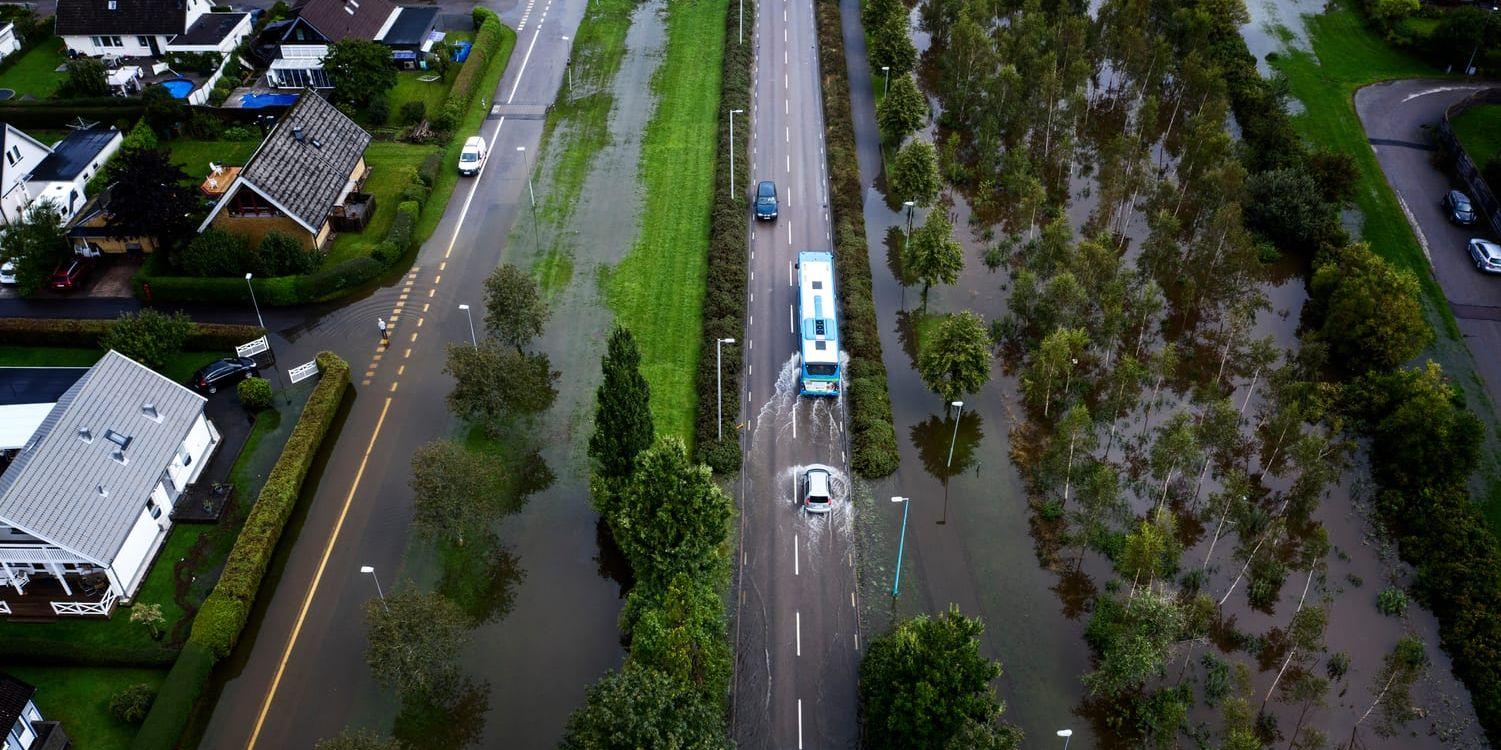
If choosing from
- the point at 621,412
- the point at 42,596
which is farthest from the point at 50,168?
the point at 621,412

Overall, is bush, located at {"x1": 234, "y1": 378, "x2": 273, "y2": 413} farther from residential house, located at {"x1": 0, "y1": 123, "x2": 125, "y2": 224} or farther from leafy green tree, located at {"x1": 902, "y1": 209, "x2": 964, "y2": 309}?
leafy green tree, located at {"x1": 902, "y1": 209, "x2": 964, "y2": 309}

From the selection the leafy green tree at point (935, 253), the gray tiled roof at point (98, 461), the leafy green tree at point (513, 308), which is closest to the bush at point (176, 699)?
the gray tiled roof at point (98, 461)

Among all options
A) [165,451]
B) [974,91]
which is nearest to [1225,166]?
[974,91]

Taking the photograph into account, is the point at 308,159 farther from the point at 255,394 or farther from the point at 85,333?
the point at 255,394

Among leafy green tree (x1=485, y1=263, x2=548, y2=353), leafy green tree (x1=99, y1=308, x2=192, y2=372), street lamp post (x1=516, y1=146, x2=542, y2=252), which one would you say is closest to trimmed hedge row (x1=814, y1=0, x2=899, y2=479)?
leafy green tree (x1=485, y1=263, x2=548, y2=353)

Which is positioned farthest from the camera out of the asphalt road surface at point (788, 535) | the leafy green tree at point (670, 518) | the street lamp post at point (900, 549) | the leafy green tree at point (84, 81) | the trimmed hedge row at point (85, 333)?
the leafy green tree at point (84, 81)

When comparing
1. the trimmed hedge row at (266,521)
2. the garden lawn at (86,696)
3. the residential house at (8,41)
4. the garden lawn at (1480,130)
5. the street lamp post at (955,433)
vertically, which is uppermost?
the residential house at (8,41)

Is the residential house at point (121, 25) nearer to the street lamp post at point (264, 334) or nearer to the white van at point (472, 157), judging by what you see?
the white van at point (472, 157)
